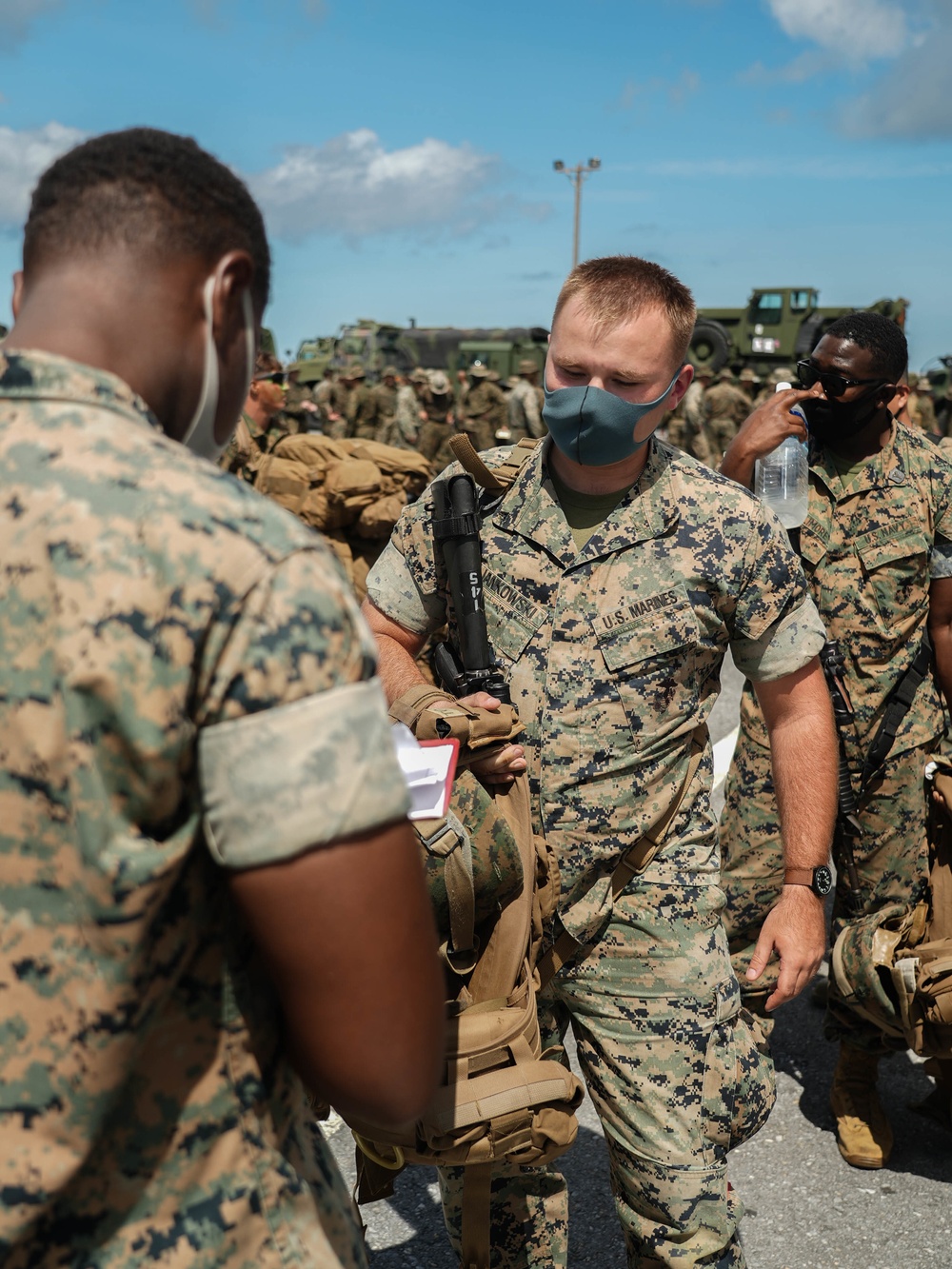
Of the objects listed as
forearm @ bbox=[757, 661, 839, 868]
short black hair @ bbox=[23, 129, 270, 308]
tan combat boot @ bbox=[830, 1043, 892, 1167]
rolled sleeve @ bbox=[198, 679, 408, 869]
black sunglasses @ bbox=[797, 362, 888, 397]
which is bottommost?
tan combat boot @ bbox=[830, 1043, 892, 1167]

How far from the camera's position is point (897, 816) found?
3.69 m

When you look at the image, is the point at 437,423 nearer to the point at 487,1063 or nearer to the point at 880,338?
the point at 880,338

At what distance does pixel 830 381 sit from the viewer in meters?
3.70

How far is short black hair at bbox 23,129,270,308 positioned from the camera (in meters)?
1.08

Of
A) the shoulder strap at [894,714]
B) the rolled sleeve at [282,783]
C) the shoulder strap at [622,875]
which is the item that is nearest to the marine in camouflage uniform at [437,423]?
the shoulder strap at [894,714]

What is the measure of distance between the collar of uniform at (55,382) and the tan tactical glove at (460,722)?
114cm

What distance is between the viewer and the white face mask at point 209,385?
1114mm

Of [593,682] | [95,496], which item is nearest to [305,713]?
[95,496]

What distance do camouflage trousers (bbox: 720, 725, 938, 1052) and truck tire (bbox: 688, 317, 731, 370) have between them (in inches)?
899

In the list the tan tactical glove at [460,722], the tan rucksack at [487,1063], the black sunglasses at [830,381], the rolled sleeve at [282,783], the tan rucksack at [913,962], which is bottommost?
the tan rucksack at [913,962]

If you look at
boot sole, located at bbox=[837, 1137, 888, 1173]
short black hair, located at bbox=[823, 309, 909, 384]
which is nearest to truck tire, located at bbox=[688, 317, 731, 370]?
short black hair, located at bbox=[823, 309, 909, 384]

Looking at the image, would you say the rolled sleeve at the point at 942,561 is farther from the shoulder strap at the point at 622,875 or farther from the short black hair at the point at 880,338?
the shoulder strap at the point at 622,875

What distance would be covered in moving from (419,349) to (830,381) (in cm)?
2415

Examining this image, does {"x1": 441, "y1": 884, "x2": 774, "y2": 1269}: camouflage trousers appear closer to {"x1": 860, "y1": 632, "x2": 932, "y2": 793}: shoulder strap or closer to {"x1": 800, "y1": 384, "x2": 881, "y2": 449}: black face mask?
{"x1": 860, "y1": 632, "x2": 932, "y2": 793}: shoulder strap
